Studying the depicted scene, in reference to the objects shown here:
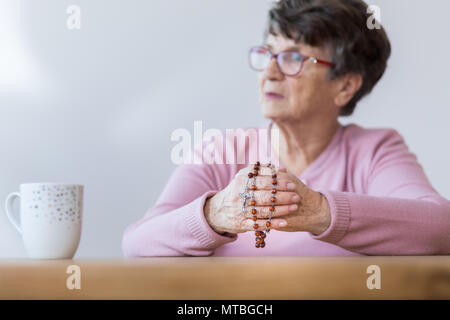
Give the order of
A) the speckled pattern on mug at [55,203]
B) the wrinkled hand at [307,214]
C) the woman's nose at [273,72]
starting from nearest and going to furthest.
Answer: the speckled pattern on mug at [55,203] < the wrinkled hand at [307,214] < the woman's nose at [273,72]

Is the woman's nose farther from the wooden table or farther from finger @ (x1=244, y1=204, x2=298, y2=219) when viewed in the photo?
the wooden table

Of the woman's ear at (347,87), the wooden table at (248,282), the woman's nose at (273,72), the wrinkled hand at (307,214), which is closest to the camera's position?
the wooden table at (248,282)

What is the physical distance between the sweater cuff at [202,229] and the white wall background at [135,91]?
700 mm

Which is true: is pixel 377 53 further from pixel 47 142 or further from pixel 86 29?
pixel 47 142

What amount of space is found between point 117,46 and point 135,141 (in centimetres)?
30

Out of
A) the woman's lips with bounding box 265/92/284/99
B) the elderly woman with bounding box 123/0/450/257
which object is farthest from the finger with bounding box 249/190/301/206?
the woman's lips with bounding box 265/92/284/99

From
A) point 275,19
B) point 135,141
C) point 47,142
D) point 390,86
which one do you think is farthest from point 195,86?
point 390,86

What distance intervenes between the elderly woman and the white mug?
23 cm

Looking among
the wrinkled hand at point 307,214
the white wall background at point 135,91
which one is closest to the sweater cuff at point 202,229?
the wrinkled hand at point 307,214

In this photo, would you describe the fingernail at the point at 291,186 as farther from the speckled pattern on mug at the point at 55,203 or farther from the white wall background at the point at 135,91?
the white wall background at the point at 135,91

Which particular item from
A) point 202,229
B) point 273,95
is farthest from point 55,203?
point 273,95

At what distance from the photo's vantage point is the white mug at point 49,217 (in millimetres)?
841

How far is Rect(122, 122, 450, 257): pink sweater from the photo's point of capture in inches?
38.2

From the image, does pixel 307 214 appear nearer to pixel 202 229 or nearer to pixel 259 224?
pixel 259 224
